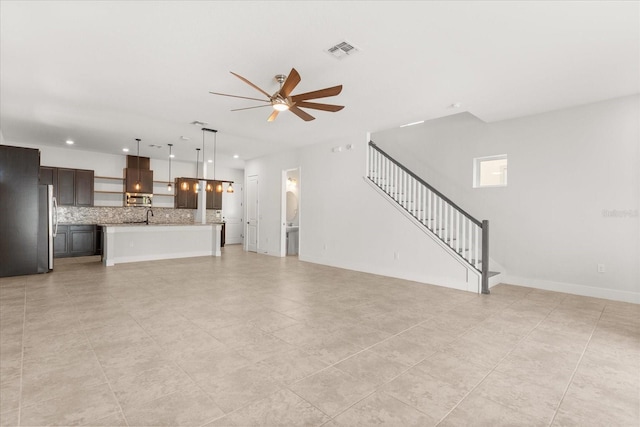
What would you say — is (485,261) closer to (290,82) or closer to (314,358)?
(314,358)

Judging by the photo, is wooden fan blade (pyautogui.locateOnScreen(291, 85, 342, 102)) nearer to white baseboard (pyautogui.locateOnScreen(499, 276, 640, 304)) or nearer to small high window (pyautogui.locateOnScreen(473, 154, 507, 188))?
small high window (pyautogui.locateOnScreen(473, 154, 507, 188))

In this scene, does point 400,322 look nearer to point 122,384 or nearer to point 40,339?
point 122,384

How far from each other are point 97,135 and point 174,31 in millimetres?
5719

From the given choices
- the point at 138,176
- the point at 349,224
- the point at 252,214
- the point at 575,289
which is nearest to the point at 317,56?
the point at 349,224

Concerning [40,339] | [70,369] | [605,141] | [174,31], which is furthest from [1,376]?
[605,141]

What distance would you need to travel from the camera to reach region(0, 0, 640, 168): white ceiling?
277 cm

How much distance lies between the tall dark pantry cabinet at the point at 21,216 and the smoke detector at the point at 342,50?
6.53 metres

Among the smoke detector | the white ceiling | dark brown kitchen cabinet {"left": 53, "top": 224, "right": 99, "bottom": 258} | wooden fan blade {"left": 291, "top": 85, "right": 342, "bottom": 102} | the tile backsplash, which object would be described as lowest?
dark brown kitchen cabinet {"left": 53, "top": 224, "right": 99, "bottom": 258}

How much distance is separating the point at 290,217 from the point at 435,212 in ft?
18.4

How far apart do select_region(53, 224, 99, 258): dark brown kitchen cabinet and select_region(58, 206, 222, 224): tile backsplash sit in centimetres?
48

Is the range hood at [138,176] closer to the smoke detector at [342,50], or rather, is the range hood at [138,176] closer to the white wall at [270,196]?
the white wall at [270,196]

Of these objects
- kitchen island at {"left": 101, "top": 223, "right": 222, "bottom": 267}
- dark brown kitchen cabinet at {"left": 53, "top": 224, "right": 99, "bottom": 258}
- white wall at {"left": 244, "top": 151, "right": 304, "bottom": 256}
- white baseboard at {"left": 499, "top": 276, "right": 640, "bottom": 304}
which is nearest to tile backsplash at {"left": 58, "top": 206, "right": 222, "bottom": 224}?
dark brown kitchen cabinet at {"left": 53, "top": 224, "right": 99, "bottom": 258}

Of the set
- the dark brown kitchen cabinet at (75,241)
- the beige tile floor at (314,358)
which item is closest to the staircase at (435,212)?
the beige tile floor at (314,358)

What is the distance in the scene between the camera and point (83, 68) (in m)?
3.87
